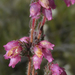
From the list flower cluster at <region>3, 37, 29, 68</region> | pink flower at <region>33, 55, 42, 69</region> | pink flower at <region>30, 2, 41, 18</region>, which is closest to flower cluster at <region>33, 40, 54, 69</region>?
pink flower at <region>33, 55, 42, 69</region>

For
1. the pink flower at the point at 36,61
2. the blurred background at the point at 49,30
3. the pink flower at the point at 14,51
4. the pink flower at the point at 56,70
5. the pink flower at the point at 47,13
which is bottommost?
the pink flower at the point at 56,70

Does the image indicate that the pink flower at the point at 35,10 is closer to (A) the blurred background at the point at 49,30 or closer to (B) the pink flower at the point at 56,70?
(B) the pink flower at the point at 56,70

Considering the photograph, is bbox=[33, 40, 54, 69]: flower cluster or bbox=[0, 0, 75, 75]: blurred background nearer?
bbox=[33, 40, 54, 69]: flower cluster

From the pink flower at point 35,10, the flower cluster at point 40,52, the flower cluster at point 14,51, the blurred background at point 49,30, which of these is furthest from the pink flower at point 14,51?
the blurred background at point 49,30

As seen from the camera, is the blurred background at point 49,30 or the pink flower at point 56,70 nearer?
the pink flower at point 56,70

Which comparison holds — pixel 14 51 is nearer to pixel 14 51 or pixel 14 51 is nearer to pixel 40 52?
Result: pixel 14 51

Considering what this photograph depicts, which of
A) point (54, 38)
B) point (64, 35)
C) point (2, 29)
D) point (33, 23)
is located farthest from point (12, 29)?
point (33, 23)

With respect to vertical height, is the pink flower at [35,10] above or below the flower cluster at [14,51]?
above

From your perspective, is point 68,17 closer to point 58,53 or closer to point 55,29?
point 55,29

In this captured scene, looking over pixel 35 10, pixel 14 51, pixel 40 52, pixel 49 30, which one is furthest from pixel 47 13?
pixel 49 30

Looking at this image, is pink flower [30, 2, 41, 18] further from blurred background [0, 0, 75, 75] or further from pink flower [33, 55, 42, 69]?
blurred background [0, 0, 75, 75]
